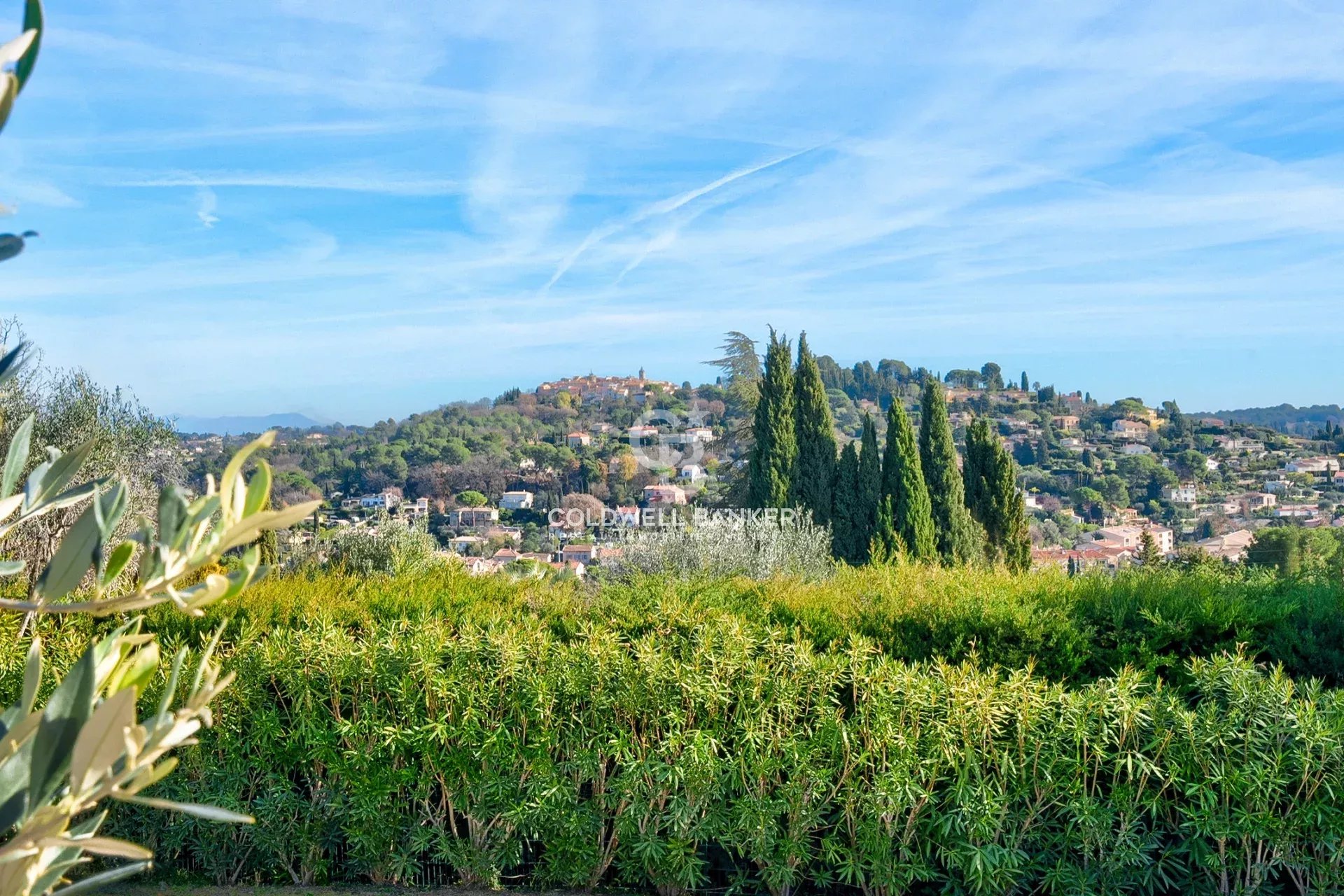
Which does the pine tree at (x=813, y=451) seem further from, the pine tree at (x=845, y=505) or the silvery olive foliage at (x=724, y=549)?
the silvery olive foliage at (x=724, y=549)

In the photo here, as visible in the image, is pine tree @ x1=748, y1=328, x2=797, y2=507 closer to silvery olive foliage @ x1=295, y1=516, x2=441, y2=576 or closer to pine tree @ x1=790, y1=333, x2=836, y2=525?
pine tree @ x1=790, y1=333, x2=836, y2=525

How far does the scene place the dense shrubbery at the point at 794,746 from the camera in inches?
146

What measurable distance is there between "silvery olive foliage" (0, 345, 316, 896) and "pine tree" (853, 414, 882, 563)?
58.5 ft

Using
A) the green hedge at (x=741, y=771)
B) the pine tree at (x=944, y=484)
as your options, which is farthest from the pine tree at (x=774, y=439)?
the green hedge at (x=741, y=771)

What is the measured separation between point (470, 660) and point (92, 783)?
3327 mm

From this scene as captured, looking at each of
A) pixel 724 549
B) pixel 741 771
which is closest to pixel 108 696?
pixel 741 771

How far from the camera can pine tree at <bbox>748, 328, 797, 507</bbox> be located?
62.0 feet

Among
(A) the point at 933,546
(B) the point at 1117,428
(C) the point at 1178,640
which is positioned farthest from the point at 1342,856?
(B) the point at 1117,428

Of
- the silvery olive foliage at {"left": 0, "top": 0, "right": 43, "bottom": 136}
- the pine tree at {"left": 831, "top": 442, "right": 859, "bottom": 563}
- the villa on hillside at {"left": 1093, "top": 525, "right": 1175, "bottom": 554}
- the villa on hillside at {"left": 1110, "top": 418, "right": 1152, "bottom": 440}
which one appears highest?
the silvery olive foliage at {"left": 0, "top": 0, "right": 43, "bottom": 136}

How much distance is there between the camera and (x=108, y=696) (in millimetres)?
1212

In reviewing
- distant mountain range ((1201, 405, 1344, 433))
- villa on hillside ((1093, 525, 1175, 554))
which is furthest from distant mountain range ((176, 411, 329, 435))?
distant mountain range ((1201, 405, 1344, 433))

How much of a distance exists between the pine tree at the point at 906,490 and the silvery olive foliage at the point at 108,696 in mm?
16708

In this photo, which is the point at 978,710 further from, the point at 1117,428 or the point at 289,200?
the point at 1117,428

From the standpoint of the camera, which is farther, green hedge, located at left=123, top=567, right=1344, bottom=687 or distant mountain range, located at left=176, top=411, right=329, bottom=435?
distant mountain range, located at left=176, top=411, right=329, bottom=435
